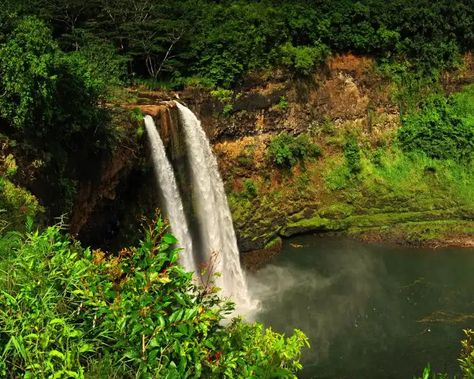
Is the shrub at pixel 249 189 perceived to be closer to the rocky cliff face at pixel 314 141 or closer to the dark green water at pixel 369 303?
the rocky cliff face at pixel 314 141

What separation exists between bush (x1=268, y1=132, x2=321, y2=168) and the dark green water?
3634 millimetres

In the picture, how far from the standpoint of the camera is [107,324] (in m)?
4.41

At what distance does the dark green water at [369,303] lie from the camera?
13.9 m

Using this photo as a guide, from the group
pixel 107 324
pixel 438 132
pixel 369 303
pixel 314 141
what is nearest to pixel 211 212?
pixel 369 303

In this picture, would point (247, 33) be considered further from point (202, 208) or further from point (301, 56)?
point (202, 208)

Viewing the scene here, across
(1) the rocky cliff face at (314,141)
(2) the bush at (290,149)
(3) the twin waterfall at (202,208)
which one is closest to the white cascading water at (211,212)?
(3) the twin waterfall at (202,208)

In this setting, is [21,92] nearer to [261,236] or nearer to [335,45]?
[261,236]

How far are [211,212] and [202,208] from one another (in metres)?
0.43

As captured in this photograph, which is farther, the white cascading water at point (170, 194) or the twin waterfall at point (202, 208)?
the twin waterfall at point (202, 208)

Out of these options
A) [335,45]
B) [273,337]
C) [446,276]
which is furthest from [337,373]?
[335,45]

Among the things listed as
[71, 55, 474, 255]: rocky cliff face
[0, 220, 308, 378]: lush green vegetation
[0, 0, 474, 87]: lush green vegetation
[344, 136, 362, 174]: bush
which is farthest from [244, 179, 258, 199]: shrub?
[0, 220, 308, 378]: lush green vegetation

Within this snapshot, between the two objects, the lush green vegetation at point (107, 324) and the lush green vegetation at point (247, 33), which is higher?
the lush green vegetation at point (247, 33)

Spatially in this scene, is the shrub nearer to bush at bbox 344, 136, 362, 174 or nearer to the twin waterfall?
the twin waterfall

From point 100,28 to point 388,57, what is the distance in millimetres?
13354
